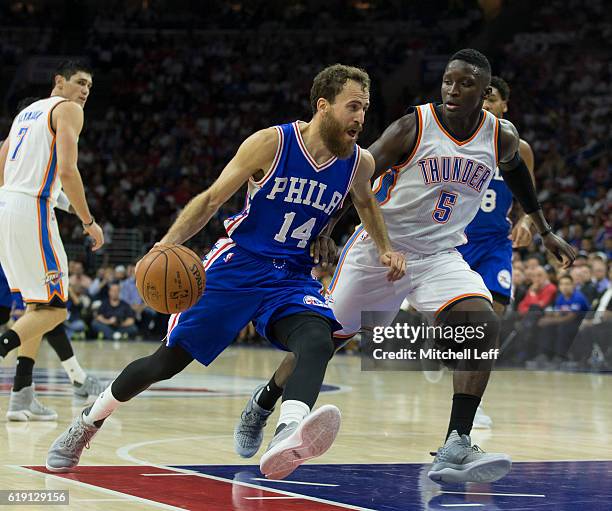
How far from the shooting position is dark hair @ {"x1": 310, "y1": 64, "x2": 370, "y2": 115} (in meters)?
5.11

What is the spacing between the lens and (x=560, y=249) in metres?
6.21

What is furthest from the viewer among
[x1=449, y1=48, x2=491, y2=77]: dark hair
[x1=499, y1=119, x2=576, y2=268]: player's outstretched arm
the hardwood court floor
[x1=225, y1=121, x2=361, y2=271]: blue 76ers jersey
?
[x1=499, y1=119, x2=576, y2=268]: player's outstretched arm

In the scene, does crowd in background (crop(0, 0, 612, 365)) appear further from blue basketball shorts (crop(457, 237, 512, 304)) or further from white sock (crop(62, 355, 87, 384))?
white sock (crop(62, 355, 87, 384))

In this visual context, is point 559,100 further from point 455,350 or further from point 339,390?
point 455,350

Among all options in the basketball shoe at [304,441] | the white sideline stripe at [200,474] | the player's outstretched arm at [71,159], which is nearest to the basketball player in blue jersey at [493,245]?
the white sideline stripe at [200,474]

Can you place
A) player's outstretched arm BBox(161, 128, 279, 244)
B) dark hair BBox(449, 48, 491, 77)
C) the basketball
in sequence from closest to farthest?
1. the basketball
2. player's outstretched arm BBox(161, 128, 279, 244)
3. dark hair BBox(449, 48, 491, 77)

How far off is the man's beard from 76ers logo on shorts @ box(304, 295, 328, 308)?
66 cm

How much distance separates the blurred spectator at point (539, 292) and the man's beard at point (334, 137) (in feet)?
33.4

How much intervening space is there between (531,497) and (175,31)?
29901mm

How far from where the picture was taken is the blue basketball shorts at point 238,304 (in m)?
5.09

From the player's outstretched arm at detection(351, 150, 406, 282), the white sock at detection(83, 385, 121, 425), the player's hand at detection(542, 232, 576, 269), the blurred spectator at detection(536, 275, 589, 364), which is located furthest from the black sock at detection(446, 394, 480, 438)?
the blurred spectator at detection(536, 275, 589, 364)

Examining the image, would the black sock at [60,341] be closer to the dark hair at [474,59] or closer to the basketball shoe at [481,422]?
the basketball shoe at [481,422]

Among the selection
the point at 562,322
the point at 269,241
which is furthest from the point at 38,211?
the point at 562,322

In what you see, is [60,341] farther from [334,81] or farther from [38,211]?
[334,81]
